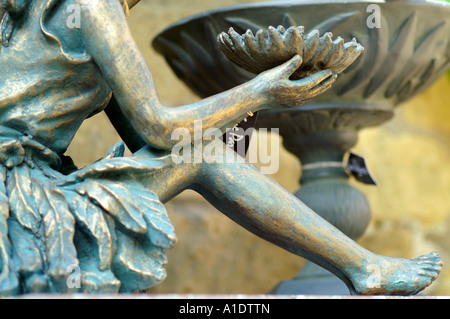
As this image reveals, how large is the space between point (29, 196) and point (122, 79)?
0.17 m

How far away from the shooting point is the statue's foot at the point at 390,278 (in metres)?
0.89

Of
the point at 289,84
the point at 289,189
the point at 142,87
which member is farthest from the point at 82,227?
the point at 289,189

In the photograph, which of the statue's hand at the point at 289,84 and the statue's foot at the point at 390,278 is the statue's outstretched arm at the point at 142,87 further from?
the statue's foot at the point at 390,278

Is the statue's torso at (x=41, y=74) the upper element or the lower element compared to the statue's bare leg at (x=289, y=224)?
upper

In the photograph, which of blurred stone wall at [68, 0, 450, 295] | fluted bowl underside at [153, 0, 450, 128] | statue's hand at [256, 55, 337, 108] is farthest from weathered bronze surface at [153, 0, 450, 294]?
blurred stone wall at [68, 0, 450, 295]

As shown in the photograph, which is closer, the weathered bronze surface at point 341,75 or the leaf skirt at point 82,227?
the leaf skirt at point 82,227

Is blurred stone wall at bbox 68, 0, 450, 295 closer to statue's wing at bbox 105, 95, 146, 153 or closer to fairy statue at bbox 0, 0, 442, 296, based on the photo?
statue's wing at bbox 105, 95, 146, 153

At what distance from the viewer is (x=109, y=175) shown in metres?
0.83

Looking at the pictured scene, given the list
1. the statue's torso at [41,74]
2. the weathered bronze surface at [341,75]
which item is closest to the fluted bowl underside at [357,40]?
the weathered bronze surface at [341,75]

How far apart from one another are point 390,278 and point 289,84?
0.88 feet

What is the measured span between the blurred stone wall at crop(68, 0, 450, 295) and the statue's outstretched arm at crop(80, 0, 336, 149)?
742mm

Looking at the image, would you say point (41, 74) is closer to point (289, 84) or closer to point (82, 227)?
point (82, 227)

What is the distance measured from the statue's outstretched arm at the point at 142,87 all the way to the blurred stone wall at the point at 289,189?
2.43ft

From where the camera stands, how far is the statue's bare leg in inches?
34.2
